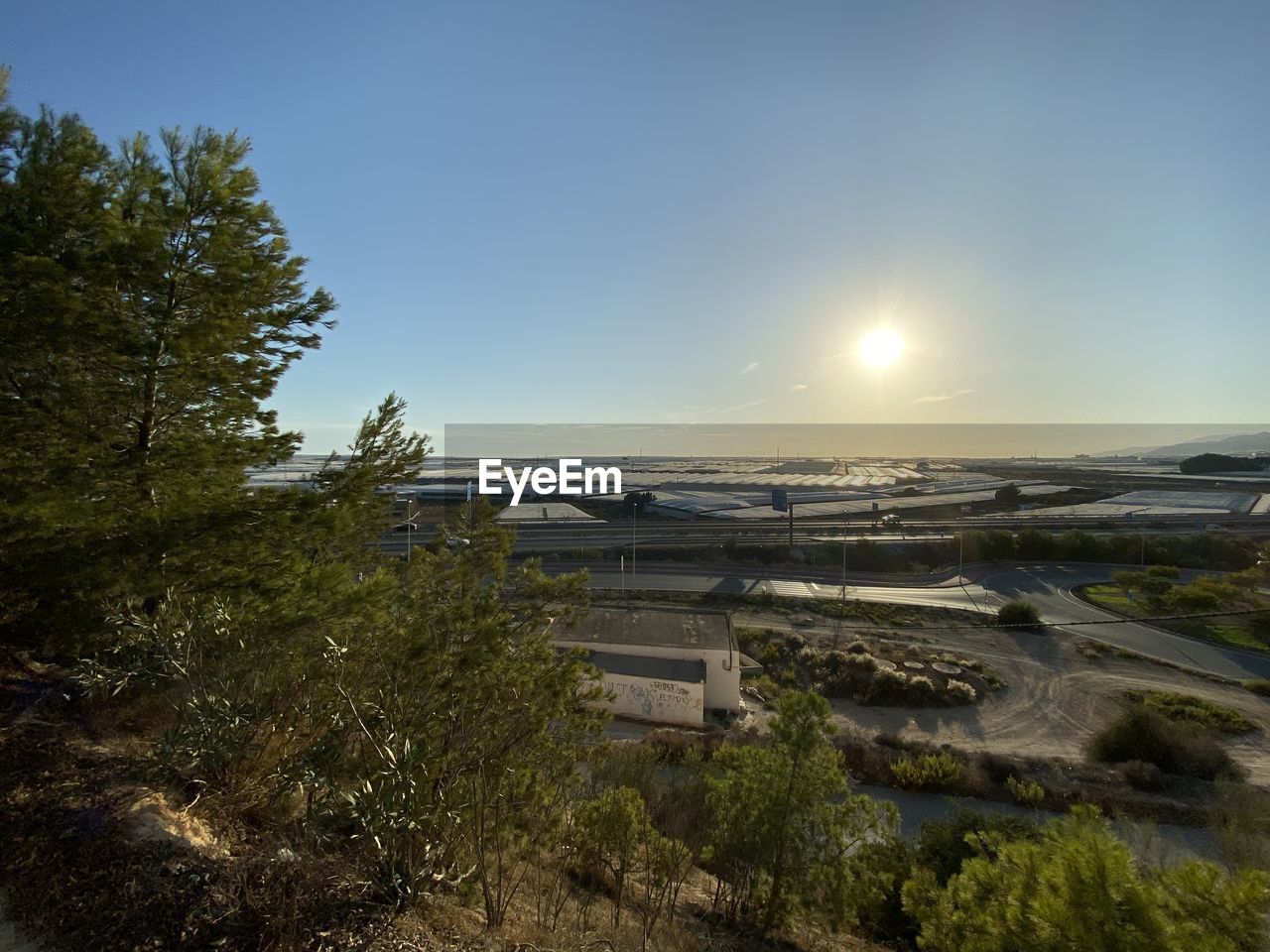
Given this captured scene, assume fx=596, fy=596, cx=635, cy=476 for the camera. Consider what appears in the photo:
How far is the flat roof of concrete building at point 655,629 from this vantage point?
54.2ft

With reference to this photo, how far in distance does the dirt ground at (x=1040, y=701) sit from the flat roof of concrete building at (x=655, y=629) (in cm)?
404

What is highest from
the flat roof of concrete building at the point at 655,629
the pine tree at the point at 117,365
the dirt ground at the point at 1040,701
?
the pine tree at the point at 117,365

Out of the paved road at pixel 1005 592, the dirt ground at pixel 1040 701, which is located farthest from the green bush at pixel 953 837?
the paved road at pixel 1005 592

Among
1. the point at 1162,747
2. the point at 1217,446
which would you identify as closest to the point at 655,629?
the point at 1162,747

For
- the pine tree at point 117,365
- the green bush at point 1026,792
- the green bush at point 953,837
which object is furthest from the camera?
the green bush at point 1026,792

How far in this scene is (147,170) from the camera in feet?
20.0

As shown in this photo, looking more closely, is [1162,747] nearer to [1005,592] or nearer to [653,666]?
[653,666]

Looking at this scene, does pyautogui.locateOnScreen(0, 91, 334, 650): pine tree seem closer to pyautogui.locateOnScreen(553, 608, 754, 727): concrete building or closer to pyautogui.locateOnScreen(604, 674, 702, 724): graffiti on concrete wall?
pyautogui.locateOnScreen(553, 608, 754, 727): concrete building

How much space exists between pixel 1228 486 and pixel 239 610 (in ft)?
321

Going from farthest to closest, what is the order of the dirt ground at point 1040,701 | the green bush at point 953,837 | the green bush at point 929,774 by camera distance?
the dirt ground at point 1040,701, the green bush at point 929,774, the green bush at point 953,837

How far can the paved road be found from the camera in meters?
21.1

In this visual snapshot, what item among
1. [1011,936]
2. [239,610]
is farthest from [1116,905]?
[239,610]

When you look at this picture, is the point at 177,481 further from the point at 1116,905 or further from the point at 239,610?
the point at 1116,905

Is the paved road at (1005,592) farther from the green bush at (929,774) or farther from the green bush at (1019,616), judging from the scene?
the green bush at (929,774)
